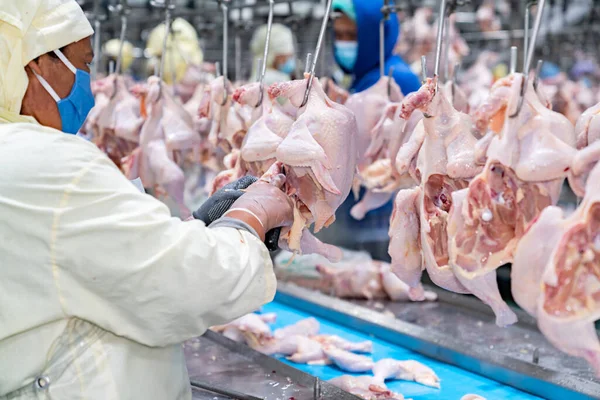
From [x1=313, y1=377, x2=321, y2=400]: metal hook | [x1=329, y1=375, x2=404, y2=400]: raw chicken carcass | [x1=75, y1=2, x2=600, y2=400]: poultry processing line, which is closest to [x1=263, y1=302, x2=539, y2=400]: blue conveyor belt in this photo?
→ [x1=75, y1=2, x2=600, y2=400]: poultry processing line

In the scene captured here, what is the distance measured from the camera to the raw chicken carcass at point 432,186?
2586 millimetres

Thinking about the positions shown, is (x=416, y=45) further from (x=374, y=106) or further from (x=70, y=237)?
(x=70, y=237)

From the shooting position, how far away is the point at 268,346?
391 cm

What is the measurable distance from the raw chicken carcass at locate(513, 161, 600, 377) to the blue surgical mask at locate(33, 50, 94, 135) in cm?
136

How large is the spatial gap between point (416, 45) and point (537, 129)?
648 centimetres

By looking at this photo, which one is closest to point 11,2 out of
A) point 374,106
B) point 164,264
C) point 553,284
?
point 164,264

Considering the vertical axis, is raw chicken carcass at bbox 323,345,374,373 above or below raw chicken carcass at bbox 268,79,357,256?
below

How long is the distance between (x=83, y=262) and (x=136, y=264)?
0.13 m

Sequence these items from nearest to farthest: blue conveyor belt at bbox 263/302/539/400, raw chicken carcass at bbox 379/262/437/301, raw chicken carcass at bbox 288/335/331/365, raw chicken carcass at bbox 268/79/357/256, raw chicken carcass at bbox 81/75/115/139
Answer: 1. raw chicken carcass at bbox 268/79/357/256
2. blue conveyor belt at bbox 263/302/539/400
3. raw chicken carcass at bbox 288/335/331/365
4. raw chicken carcass at bbox 81/75/115/139
5. raw chicken carcass at bbox 379/262/437/301

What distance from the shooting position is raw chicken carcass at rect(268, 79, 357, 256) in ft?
8.88

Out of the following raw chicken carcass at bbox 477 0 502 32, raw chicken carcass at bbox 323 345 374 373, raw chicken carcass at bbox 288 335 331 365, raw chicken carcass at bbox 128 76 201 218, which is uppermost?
raw chicken carcass at bbox 477 0 502 32

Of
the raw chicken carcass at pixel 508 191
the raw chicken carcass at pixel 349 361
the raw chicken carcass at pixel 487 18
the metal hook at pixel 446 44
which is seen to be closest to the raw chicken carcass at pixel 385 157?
the metal hook at pixel 446 44

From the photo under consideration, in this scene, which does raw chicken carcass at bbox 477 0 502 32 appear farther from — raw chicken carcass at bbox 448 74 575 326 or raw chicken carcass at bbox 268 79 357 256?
raw chicken carcass at bbox 448 74 575 326

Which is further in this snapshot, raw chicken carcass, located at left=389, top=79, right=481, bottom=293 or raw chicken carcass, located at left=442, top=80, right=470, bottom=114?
raw chicken carcass, located at left=442, top=80, right=470, bottom=114
